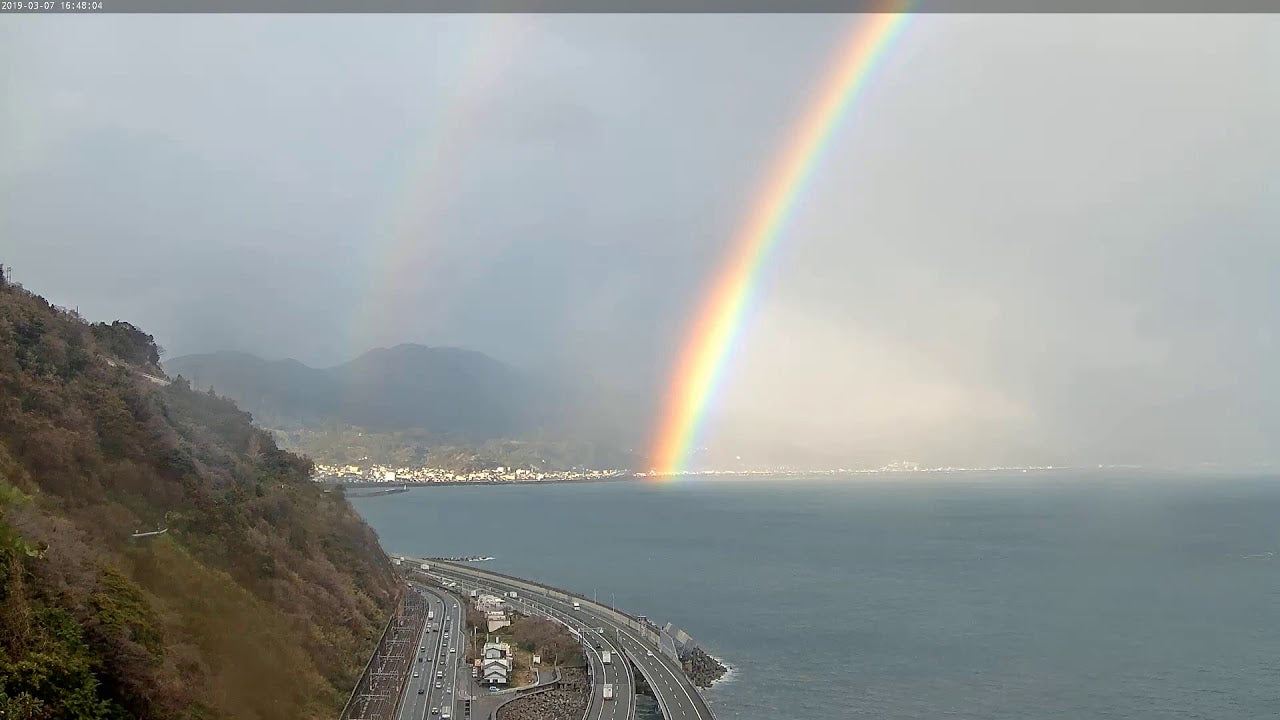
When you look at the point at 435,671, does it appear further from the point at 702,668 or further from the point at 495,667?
the point at 702,668

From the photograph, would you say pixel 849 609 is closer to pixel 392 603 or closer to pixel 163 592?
pixel 392 603

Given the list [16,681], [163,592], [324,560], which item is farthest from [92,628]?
[324,560]

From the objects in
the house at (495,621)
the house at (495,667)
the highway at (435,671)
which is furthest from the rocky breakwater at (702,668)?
the highway at (435,671)

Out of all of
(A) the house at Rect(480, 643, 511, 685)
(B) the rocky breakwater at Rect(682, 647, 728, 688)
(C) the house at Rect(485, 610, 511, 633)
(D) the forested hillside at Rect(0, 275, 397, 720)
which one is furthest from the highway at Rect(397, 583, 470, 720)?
(B) the rocky breakwater at Rect(682, 647, 728, 688)

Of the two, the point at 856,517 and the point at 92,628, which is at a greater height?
the point at 856,517

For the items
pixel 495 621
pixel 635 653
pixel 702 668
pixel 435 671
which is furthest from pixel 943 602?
pixel 435 671

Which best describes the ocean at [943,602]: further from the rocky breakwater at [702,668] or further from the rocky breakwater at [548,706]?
the rocky breakwater at [548,706]
